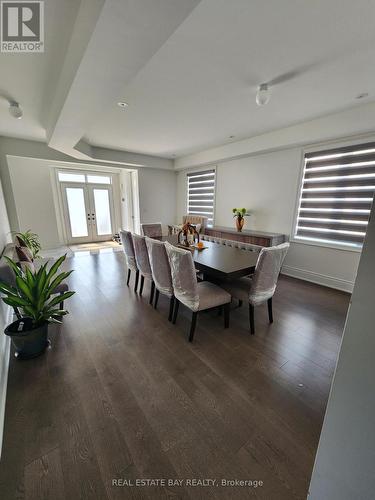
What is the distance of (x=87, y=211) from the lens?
687 cm

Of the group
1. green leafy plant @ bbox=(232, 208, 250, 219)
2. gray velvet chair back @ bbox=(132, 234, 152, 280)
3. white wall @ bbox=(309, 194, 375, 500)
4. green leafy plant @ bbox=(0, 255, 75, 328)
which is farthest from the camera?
green leafy plant @ bbox=(232, 208, 250, 219)

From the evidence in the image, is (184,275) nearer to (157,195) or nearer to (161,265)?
(161,265)

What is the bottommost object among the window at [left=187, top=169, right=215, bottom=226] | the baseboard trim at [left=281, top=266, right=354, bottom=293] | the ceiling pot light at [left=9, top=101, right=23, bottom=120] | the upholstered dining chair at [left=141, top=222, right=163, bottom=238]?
the baseboard trim at [left=281, top=266, right=354, bottom=293]

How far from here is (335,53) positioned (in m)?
1.73

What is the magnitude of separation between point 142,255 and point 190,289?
3.57 ft

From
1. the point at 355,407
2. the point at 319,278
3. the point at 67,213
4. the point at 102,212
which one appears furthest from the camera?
the point at 102,212

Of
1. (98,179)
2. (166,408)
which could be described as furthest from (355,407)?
(98,179)

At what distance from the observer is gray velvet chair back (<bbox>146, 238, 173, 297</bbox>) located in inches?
88.2

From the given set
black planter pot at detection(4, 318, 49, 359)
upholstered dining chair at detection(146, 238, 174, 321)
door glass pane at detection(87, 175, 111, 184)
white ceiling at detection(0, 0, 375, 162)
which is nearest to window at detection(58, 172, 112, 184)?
door glass pane at detection(87, 175, 111, 184)

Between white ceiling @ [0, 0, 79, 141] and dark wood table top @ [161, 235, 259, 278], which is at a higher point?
white ceiling @ [0, 0, 79, 141]

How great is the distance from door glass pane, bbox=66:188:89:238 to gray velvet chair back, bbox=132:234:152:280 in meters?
5.02

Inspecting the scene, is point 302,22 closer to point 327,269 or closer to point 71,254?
point 327,269

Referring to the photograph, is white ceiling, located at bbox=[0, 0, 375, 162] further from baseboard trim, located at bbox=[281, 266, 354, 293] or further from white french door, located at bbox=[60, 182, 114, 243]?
white french door, located at bbox=[60, 182, 114, 243]

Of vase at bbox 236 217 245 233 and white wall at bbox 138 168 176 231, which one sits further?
white wall at bbox 138 168 176 231
